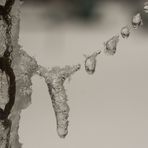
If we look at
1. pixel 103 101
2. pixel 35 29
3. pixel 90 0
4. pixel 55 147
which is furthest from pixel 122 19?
pixel 55 147

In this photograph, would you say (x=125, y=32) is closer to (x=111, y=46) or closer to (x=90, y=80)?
(x=111, y=46)

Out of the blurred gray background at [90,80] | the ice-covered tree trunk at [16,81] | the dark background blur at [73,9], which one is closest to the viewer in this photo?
the ice-covered tree trunk at [16,81]

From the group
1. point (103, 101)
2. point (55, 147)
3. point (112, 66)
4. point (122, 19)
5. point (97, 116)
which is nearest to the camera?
point (55, 147)

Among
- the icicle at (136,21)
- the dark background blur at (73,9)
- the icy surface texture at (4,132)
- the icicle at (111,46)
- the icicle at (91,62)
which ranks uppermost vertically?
the dark background blur at (73,9)

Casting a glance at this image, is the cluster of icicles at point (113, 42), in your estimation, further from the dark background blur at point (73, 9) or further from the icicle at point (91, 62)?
the dark background blur at point (73, 9)

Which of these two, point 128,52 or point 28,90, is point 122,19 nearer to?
point 128,52

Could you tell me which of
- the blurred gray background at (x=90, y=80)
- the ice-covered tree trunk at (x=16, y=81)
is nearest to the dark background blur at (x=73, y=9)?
the blurred gray background at (x=90, y=80)

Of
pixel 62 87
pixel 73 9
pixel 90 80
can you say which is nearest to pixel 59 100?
pixel 62 87
